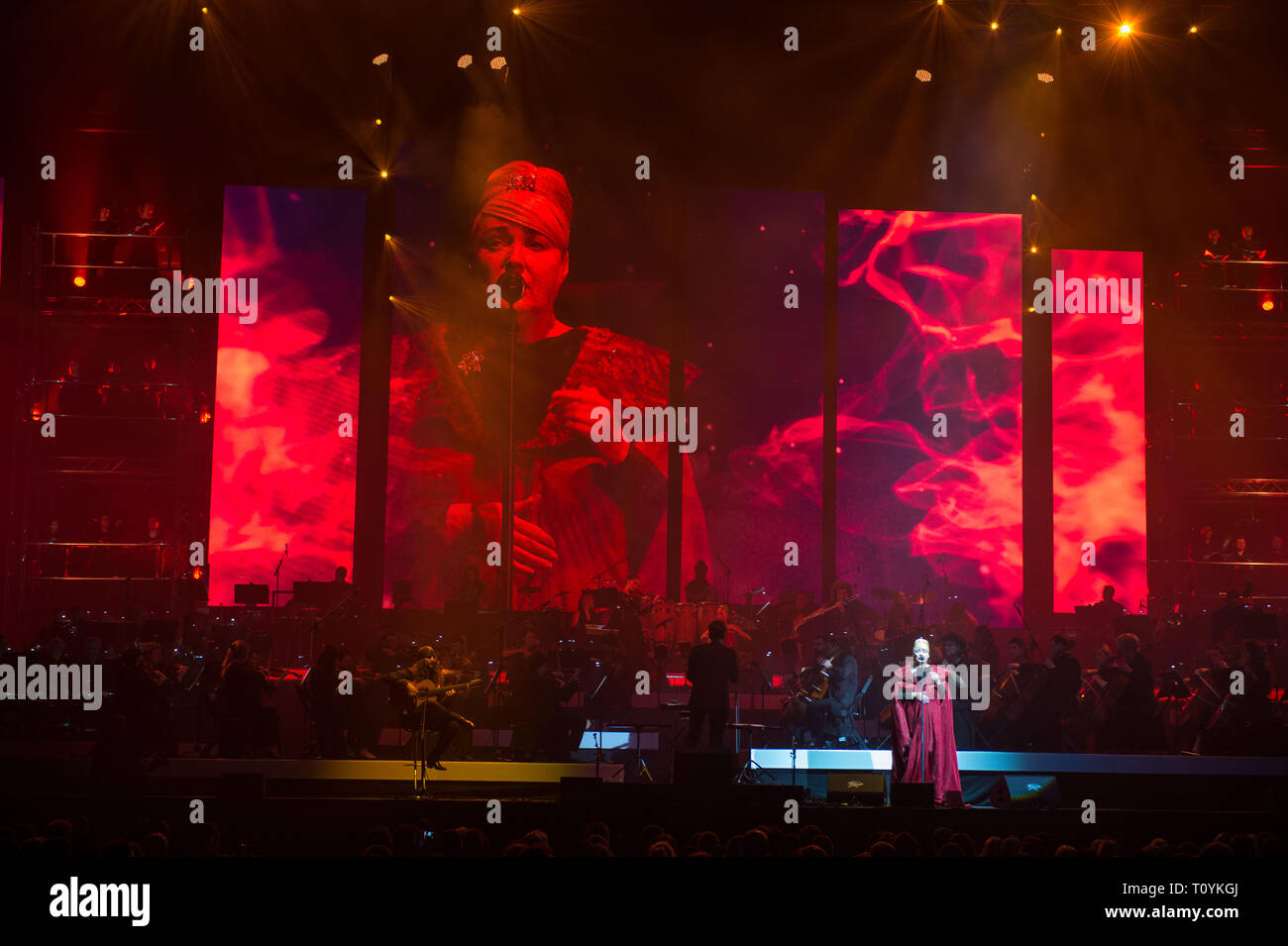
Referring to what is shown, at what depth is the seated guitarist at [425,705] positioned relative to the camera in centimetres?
971

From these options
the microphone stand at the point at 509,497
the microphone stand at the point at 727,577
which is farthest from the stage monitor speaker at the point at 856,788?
the microphone stand at the point at 509,497

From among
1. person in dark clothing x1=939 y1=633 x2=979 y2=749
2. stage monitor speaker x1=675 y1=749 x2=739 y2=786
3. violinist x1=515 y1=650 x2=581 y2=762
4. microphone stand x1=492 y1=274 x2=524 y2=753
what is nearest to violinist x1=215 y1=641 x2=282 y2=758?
violinist x1=515 y1=650 x2=581 y2=762

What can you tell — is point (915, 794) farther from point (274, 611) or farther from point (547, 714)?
point (274, 611)

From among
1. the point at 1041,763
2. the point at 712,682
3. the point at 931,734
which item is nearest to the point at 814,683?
the point at 712,682

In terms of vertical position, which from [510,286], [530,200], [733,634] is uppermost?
[530,200]

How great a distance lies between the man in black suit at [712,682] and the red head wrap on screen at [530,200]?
7.88 m

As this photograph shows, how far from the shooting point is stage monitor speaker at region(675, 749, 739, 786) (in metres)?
8.55

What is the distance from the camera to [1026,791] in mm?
9070

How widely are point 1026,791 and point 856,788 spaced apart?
135cm

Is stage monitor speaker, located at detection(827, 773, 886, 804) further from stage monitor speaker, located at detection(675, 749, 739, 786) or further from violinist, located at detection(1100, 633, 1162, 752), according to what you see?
violinist, located at detection(1100, 633, 1162, 752)

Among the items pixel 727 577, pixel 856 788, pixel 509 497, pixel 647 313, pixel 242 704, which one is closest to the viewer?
pixel 856 788

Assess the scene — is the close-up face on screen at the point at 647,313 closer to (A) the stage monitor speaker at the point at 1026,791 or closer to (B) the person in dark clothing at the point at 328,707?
(B) the person in dark clothing at the point at 328,707
